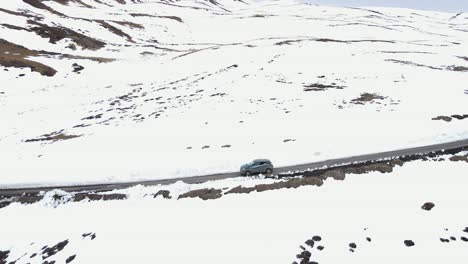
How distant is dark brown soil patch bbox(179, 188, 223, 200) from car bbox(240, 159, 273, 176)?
4823 mm

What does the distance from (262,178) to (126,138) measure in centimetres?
1955

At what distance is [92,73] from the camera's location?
247ft

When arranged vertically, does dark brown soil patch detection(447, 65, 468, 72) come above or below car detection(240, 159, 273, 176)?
above

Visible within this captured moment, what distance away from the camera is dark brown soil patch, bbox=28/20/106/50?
9003 cm

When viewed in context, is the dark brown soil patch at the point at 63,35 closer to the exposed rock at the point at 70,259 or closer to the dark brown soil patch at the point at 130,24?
the dark brown soil patch at the point at 130,24

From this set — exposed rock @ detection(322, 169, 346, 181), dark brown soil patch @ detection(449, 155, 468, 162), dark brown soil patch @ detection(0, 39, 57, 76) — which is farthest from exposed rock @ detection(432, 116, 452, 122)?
dark brown soil patch @ detection(0, 39, 57, 76)

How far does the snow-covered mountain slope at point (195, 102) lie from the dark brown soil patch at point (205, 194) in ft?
22.5

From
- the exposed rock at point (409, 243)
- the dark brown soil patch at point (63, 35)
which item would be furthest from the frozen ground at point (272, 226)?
the dark brown soil patch at point (63, 35)

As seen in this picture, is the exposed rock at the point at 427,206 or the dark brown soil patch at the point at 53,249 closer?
the exposed rock at the point at 427,206

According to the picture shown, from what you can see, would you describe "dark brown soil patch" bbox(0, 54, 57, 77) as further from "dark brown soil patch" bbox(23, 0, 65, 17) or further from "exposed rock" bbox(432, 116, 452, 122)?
"exposed rock" bbox(432, 116, 452, 122)

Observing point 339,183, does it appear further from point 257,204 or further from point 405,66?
point 405,66

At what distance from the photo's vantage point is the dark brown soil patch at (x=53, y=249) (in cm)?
2061

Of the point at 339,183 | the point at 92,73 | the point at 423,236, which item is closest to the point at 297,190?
the point at 339,183

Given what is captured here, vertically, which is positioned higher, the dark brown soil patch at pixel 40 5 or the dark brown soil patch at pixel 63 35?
the dark brown soil patch at pixel 40 5
